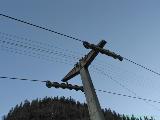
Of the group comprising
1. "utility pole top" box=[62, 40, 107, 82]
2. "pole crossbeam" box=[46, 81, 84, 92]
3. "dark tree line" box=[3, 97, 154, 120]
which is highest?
"dark tree line" box=[3, 97, 154, 120]

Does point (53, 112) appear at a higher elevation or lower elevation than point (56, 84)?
higher

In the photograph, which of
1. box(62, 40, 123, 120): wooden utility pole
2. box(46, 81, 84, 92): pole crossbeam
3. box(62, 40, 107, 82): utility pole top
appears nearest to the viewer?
box(62, 40, 123, 120): wooden utility pole

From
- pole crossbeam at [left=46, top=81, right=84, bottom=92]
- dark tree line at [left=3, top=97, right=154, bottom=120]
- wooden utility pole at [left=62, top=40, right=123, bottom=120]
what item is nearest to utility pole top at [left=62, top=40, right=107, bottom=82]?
wooden utility pole at [left=62, top=40, right=123, bottom=120]

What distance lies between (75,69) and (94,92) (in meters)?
1.85

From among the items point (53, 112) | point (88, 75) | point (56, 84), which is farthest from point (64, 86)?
point (53, 112)

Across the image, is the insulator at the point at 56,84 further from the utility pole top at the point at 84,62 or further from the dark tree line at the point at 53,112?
the dark tree line at the point at 53,112

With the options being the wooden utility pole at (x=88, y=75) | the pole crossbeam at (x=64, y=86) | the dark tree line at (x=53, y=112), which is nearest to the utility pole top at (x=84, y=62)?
the wooden utility pole at (x=88, y=75)

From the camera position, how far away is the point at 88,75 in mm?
11938

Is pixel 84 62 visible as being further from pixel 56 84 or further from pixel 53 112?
pixel 53 112

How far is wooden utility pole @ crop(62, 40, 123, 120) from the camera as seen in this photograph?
1047 centimetres

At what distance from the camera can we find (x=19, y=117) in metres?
114

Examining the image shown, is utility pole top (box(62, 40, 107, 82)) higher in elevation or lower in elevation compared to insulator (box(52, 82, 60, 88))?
higher

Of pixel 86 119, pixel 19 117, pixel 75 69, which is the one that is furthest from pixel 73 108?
pixel 75 69

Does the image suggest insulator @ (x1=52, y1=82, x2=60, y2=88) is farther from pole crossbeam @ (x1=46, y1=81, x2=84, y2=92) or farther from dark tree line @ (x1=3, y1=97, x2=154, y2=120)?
dark tree line @ (x1=3, y1=97, x2=154, y2=120)
